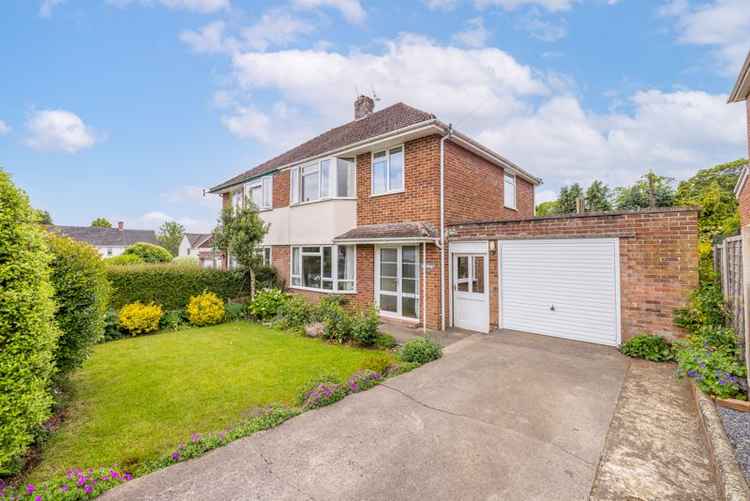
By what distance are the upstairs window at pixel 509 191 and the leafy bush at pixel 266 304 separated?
1030 cm

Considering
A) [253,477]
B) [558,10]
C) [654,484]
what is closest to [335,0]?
[558,10]

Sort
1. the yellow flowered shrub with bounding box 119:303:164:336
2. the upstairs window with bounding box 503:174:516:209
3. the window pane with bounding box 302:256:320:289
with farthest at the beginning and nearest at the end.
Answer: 1. the upstairs window with bounding box 503:174:516:209
2. the window pane with bounding box 302:256:320:289
3. the yellow flowered shrub with bounding box 119:303:164:336

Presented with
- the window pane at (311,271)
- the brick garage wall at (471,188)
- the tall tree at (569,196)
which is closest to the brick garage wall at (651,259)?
the brick garage wall at (471,188)

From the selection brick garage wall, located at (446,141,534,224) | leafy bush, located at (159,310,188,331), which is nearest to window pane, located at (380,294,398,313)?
brick garage wall, located at (446,141,534,224)

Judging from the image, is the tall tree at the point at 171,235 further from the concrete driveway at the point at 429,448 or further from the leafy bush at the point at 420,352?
the concrete driveway at the point at 429,448

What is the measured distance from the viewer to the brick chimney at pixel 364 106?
15854mm

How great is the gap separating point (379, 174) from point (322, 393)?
8.20m

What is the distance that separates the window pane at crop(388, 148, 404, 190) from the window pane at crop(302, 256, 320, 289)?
4354 millimetres

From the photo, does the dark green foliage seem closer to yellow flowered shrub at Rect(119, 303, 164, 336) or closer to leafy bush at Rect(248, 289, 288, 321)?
yellow flowered shrub at Rect(119, 303, 164, 336)

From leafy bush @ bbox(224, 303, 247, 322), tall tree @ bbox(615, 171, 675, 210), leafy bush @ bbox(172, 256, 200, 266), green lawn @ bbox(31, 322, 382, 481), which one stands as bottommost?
green lawn @ bbox(31, 322, 382, 481)

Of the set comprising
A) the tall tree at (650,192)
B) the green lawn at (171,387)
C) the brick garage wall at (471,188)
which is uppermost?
the tall tree at (650,192)

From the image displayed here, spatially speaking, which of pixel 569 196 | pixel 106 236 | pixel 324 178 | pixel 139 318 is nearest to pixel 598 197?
pixel 569 196

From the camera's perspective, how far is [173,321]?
451 inches

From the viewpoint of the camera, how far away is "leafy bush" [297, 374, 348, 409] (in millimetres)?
4789
